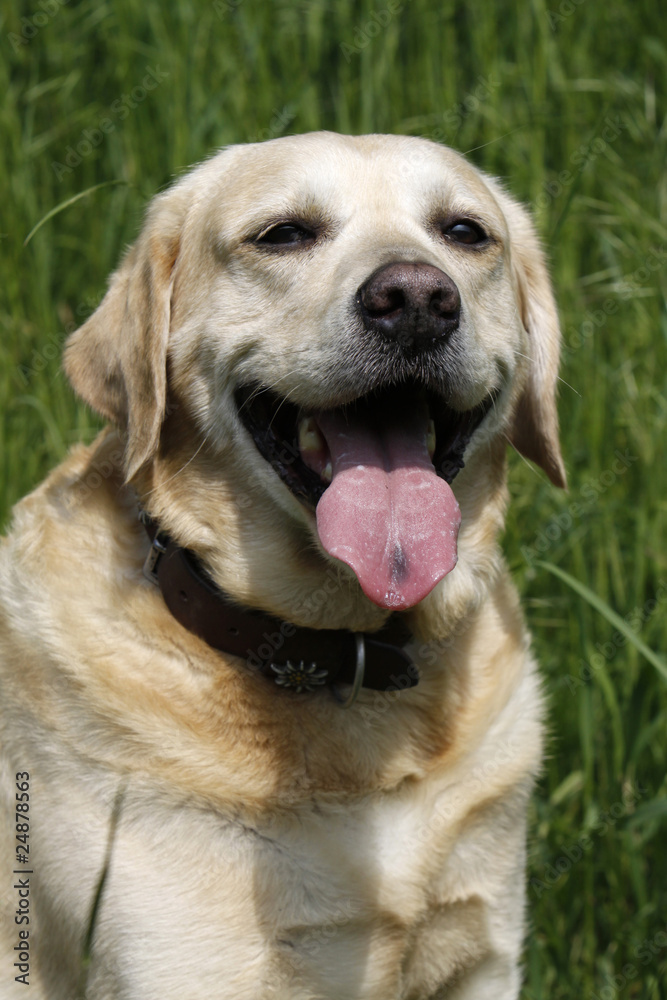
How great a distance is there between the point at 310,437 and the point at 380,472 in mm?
235

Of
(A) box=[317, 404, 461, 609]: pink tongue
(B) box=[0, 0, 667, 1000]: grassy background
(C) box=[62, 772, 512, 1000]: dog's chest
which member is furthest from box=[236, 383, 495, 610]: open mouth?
(B) box=[0, 0, 667, 1000]: grassy background

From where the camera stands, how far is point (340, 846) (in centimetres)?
235

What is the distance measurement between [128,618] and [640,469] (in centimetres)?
192

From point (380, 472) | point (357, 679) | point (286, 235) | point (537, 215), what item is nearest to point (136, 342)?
point (286, 235)

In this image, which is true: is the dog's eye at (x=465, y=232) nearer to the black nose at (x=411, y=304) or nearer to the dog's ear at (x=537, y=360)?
the dog's ear at (x=537, y=360)

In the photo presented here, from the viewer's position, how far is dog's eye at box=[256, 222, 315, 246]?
2617 millimetres

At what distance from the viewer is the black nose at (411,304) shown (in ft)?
7.31

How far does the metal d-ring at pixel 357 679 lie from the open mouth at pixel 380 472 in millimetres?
208

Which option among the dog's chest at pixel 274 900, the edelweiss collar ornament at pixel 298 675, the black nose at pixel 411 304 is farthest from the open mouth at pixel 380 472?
the dog's chest at pixel 274 900

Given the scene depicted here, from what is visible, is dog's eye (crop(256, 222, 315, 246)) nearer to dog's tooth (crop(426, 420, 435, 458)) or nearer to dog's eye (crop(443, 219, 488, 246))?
dog's eye (crop(443, 219, 488, 246))

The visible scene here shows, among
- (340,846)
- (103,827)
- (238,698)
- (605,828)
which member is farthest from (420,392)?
(605,828)

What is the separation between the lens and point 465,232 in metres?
2.75

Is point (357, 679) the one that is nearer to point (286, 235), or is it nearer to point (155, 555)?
point (155, 555)

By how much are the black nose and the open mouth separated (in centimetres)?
20
